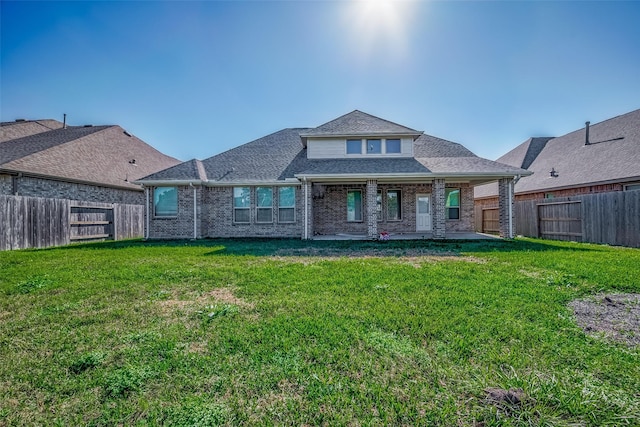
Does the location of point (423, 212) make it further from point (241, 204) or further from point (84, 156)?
point (84, 156)

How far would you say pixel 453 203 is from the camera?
16.9 metres

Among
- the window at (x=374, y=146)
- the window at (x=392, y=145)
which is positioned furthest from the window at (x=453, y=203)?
the window at (x=374, y=146)

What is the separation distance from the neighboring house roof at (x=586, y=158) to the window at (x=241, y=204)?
1551cm

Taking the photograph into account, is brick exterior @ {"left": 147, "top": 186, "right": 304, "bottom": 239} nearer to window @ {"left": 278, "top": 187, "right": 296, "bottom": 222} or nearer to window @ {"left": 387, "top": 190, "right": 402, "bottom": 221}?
window @ {"left": 278, "top": 187, "right": 296, "bottom": 222}

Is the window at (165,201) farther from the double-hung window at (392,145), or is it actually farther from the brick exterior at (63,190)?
the double-hung window at (392,145)

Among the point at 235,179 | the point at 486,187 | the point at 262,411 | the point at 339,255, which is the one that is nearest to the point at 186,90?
the point at 235,179

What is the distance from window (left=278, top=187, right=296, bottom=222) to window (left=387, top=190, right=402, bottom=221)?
17.4 feet

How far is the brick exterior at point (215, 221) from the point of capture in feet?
48.5

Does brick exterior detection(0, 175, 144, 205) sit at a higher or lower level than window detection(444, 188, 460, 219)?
higher

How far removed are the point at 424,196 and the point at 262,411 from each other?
15.7m

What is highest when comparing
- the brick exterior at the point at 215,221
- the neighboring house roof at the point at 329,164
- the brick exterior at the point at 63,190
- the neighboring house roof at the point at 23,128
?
the neighboring house roof at the point at 23,128

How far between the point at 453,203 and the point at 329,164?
770cm

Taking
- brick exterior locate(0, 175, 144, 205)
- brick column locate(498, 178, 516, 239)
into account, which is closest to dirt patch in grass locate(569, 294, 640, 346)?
brick column locate(498, 178, 516, 239)

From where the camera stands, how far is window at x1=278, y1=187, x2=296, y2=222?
1525 cm
